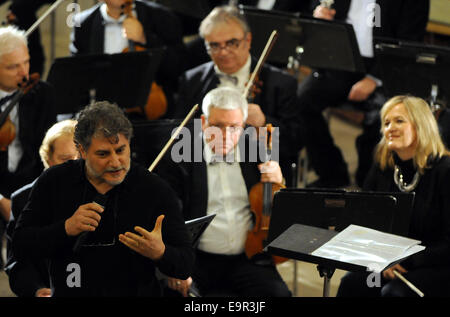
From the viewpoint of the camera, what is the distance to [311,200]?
8.97 feet

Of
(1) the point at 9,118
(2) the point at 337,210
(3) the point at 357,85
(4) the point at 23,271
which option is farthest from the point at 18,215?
(3) the point at 357,85

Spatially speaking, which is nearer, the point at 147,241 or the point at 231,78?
the point at 147,241

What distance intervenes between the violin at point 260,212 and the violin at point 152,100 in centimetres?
109

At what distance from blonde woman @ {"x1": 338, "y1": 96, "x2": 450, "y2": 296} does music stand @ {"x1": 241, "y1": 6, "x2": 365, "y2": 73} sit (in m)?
0.56

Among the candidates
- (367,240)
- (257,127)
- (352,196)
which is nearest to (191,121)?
(257,127)

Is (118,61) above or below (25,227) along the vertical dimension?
above

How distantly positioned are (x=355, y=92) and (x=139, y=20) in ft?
3.91

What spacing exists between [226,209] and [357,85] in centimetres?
146

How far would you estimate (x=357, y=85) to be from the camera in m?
4.29

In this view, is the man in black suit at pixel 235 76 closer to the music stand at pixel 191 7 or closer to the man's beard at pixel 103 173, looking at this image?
the music stand at pixel 191 7

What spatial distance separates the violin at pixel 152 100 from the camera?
13.2 ft

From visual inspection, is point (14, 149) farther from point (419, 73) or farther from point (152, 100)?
point (419, 73)

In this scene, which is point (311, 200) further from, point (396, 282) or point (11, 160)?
point (11, 160)
